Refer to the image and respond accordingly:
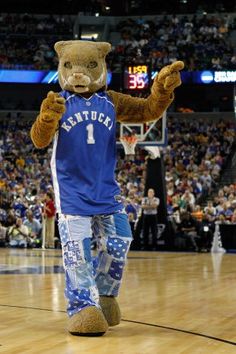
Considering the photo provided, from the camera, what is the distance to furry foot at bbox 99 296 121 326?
5.43 m

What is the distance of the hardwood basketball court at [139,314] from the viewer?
462 cm

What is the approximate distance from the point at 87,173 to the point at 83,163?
8 centimetres

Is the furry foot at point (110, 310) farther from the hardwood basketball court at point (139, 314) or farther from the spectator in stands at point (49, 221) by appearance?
the spectator in stands at point (49, 221)

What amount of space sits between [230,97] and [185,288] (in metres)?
26.9

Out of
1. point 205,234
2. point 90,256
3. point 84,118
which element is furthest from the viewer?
point 205,234

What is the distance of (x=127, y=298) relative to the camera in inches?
290

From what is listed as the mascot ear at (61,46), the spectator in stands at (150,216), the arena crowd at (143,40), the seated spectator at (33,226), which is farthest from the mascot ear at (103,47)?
the arena crowd at (143,40)

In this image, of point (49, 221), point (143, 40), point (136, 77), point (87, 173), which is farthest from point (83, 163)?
point (143, 40)

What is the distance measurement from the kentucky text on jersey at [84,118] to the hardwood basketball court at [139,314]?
1440 millimetres

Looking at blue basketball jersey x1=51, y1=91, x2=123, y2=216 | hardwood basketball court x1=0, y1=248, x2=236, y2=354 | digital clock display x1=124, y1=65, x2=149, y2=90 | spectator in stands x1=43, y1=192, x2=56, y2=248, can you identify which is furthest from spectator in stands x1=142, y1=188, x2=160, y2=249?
blue basketball jersey x1=51, y1=91, x2=123, y2=216

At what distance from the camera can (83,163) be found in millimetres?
5441

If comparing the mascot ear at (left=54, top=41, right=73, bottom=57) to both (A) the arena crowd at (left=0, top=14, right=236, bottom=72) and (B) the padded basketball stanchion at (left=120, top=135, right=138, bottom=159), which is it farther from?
(A) the arena crowd at (left=0, top=14, right=236, bottom=72)

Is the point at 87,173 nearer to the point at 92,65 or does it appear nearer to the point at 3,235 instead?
the point at 92,65

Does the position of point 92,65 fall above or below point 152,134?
below
